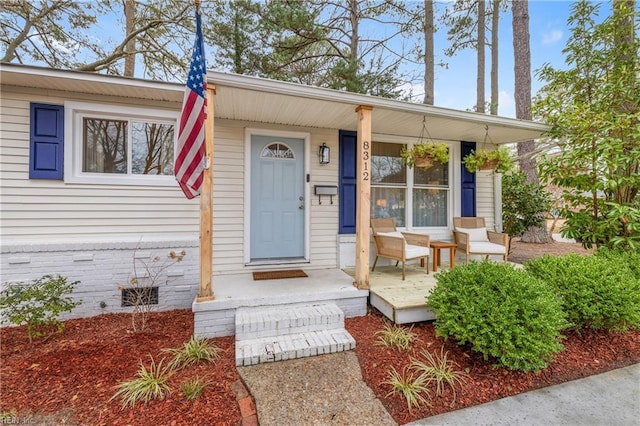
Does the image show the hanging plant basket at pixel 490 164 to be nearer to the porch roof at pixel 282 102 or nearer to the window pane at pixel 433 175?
the porch roof at pixel 282 102

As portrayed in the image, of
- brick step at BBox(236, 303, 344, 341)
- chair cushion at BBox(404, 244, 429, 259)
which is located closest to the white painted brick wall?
brick step at BBox(236, 303, 344, 341)

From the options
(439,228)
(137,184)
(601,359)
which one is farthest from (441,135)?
(137,184)

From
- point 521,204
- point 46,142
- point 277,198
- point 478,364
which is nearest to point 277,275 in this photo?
point 277,198

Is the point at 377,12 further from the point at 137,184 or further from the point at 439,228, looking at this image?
the point at 137,184

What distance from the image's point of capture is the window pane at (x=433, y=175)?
5.34 metres

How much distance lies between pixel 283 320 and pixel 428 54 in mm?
7651

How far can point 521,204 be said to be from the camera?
19.7ft

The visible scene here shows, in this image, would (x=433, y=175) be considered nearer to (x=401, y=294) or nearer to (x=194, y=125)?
(x=401, y=294)

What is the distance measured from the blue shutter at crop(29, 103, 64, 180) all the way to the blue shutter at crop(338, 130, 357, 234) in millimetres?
3777

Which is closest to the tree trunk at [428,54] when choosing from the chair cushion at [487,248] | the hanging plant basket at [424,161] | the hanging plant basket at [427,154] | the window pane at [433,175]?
the window pane at [433,175]

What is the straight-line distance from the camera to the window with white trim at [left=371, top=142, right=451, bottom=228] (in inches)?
202

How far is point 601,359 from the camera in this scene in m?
2.67

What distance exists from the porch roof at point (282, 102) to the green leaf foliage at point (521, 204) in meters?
1.66

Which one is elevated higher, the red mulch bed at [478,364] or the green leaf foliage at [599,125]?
the green leaf foliage at [599,125]
